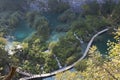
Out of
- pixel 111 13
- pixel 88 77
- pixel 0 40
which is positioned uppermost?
pixel 88 77

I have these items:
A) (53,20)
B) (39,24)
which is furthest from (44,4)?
(39,24)

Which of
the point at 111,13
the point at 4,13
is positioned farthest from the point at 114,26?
the point at 4,13

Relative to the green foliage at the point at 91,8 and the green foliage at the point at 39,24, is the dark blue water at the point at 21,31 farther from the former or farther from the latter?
the green foliage at the point at 91,8

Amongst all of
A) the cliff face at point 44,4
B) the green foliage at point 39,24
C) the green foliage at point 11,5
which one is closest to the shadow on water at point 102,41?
the green foliage at point 39,24

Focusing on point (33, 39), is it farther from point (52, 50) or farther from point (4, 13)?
point (4, 13)

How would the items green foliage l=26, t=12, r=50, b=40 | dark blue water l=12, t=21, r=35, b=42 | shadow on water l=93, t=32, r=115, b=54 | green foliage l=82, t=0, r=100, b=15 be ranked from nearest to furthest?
shadow on water l=93, t=32, r=115, b=54 < green foliage l=26, t=12, r=50, b=40 < dark blue water l=12, t=21, r=35, b=42 < green foliage l=82, t=0, r=100, b=15

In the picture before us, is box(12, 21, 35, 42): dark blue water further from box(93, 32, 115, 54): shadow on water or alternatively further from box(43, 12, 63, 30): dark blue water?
box(93, 32, 115, 54): shadow on water

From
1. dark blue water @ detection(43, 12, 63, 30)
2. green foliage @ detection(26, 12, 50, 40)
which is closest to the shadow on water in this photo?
green foliage @ detection(26, 12, 50, 40)

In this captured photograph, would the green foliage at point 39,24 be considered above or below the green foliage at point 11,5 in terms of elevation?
below
